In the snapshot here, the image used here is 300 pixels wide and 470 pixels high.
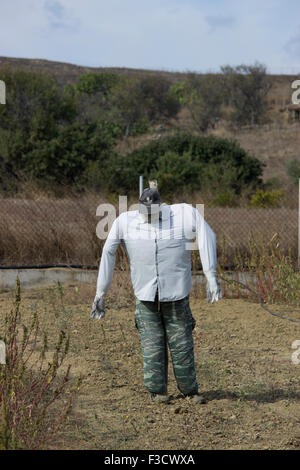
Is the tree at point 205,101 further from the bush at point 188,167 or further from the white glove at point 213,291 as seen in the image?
the white glove at point 213,291

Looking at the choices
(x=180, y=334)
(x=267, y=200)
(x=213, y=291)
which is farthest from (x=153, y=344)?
(x=267, y=200)

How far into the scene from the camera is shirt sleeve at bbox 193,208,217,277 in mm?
4332

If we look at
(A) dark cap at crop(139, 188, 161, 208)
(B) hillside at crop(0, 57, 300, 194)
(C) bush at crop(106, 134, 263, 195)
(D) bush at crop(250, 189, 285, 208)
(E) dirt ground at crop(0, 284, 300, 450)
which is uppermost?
(B) hillside at crop(0, 57, 300, 194)

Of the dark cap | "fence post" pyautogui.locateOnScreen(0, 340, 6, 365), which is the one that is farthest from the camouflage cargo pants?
"fence post" pyautogui.locateOnScreen(0, 340, 6, 365)

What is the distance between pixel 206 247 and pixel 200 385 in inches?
55.1

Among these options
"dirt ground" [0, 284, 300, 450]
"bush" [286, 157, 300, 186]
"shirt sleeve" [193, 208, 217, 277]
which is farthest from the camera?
"bush" [286, 157, 300, 186]

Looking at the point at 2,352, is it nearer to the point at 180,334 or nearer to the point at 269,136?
the point at 180,334

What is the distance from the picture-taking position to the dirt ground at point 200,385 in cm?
405

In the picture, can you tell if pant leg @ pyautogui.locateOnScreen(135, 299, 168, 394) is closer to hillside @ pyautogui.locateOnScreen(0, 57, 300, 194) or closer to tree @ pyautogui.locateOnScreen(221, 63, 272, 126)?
hillside @ pyautogui.locateOnScreen(0, 57, 300, 194)

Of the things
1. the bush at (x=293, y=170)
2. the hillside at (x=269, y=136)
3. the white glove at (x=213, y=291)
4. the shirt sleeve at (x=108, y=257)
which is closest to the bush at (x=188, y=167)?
the hillside at (x=269, y=136)

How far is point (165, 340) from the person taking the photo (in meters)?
4.65

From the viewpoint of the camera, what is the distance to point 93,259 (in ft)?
32.2

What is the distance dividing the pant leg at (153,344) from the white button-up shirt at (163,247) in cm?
16
